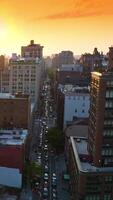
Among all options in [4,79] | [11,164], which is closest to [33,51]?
[4,79]

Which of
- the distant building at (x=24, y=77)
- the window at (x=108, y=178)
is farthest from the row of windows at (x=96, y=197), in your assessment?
the distant building at (x=24, y=77)

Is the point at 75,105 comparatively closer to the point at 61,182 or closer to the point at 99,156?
the point at 61,182

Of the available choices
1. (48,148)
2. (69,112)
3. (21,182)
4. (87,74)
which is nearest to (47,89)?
(87,74)

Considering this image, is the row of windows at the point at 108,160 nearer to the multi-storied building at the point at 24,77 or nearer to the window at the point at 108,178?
the window at the point at 108,178

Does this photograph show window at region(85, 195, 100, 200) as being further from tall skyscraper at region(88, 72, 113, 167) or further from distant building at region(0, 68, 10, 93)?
distant building at region(0, 68, 10, 93)

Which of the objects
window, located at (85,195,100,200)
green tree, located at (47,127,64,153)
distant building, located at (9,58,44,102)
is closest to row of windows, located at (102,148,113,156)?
window, located at (85,195,100,200)

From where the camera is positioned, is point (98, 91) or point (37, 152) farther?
point (37, 152)

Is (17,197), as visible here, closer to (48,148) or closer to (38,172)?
(38,172)
